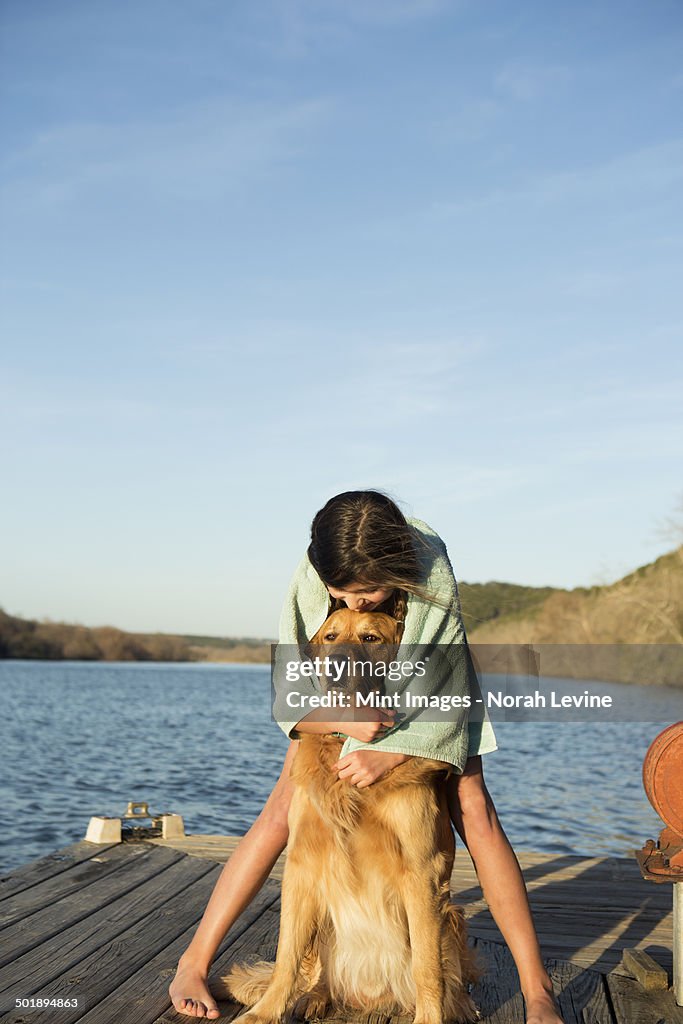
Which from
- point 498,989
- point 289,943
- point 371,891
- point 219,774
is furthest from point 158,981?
point 219,774

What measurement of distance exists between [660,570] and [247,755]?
18370 mm

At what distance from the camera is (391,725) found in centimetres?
238

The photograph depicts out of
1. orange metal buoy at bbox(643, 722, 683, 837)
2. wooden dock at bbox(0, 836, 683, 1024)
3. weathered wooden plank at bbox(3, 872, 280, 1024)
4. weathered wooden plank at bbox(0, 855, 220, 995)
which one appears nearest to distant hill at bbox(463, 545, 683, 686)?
wooden dock at bbox(0, 836, 683, 1024)

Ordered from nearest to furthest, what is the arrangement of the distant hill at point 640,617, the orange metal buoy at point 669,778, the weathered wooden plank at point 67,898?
the orange metal buoy at point 669,778 < the weathered wooden plank at point 67,898 < the distant hill at point 640,617

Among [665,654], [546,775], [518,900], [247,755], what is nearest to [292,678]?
[518,900]

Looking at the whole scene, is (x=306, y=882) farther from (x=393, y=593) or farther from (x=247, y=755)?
(x=247, y=755)

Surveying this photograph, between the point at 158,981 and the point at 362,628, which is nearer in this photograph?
the point at 362,628

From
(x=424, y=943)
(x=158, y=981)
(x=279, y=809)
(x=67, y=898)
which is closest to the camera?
(x=424, y=943)

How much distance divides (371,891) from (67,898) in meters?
1.92

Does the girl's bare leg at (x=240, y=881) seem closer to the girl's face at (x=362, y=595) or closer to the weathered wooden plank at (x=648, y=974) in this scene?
the girl's face at (x=362, y=595)

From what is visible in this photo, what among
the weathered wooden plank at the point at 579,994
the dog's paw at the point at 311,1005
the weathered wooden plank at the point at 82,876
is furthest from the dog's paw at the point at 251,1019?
the weathered wooden plank at the point at 82,876

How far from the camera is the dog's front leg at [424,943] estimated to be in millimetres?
2311

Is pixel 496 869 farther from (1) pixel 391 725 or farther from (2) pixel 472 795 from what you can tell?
(1) pixel 391 725

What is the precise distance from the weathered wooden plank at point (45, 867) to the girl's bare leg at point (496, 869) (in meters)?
2.13
